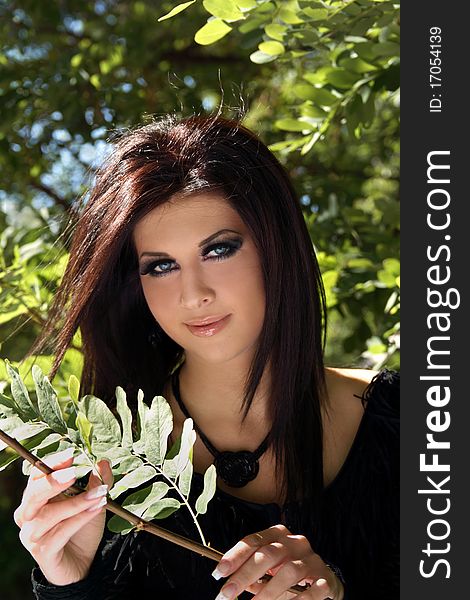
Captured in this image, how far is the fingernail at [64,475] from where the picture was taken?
0.88 meters

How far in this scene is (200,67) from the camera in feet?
7.73

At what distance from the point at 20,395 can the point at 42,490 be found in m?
0.11

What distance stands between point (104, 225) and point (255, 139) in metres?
0.24

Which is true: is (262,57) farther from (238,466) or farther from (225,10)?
(238,466)

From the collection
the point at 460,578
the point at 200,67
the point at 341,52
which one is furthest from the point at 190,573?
the point at 200,67

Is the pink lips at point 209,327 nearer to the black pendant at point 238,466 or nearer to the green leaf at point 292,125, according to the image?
the black pendant at point 238,466

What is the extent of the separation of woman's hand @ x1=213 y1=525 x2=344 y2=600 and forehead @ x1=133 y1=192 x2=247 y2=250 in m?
0.40

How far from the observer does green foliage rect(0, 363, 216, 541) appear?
881mm

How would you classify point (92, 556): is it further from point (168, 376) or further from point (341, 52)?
point (341, 52)

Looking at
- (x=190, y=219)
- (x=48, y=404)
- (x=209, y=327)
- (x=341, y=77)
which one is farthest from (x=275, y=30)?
(x=48, y=404)

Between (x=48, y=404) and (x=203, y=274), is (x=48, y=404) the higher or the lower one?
the lower one

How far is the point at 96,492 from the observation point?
89 cm

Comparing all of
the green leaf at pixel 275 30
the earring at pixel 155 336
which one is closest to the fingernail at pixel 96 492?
the earring at pixel 155 336

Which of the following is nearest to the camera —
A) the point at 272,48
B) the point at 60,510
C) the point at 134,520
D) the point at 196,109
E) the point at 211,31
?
the point at 134,520
